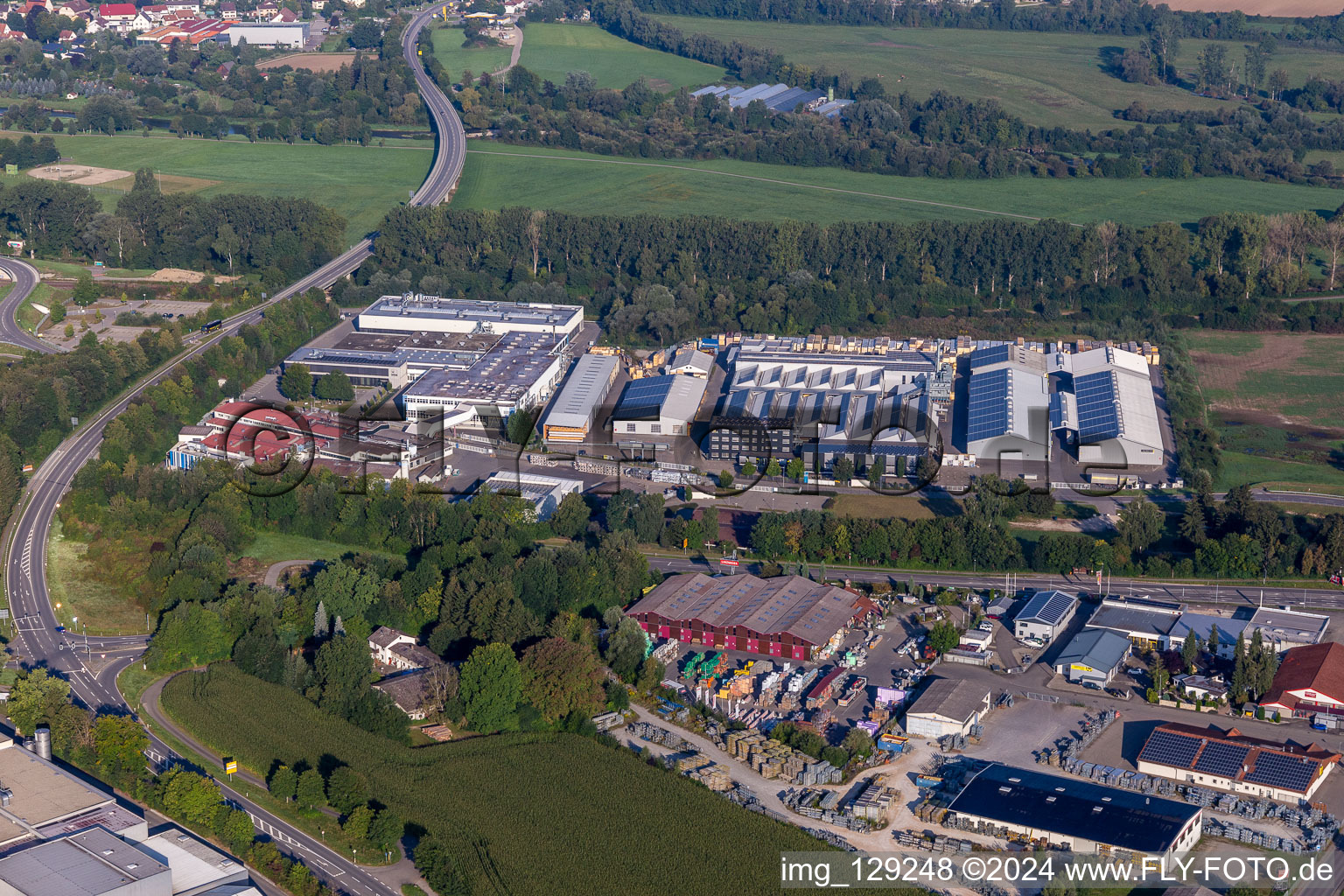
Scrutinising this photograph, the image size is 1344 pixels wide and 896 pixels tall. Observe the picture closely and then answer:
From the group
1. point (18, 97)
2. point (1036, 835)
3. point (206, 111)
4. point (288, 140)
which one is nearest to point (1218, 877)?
point (1036, 835)

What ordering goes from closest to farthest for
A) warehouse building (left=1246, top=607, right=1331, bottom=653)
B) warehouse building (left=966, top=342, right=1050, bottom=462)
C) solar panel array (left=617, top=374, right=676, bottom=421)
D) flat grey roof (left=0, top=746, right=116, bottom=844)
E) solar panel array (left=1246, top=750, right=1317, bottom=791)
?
flat grey roof (left=0, top=746, right=116, bottom=844)
solar panel array (left=1246, top=750, right=1317, bottom=791)
warehouse building (left=1246, top=607, right=1331, bottom=653)
warehouse building (left=966, top=342, right=1050, bottom=462)
solar panel array (left=617, top=374, right=676, bottom=421)

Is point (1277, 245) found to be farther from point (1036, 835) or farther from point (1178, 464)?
point (1036, 835)

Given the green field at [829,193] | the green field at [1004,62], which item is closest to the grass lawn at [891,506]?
the green field at [829,193]

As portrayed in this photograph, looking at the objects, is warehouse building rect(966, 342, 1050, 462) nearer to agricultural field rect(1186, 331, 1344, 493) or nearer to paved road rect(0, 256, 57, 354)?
agricultural field rect(1186, 331, 1344, 493)

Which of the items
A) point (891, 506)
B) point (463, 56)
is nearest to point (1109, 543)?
point (891, 506)

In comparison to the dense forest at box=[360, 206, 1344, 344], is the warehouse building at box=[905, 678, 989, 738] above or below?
below

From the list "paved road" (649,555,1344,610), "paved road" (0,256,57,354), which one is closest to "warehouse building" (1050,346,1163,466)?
"paved road" (649,555,1344,610)
